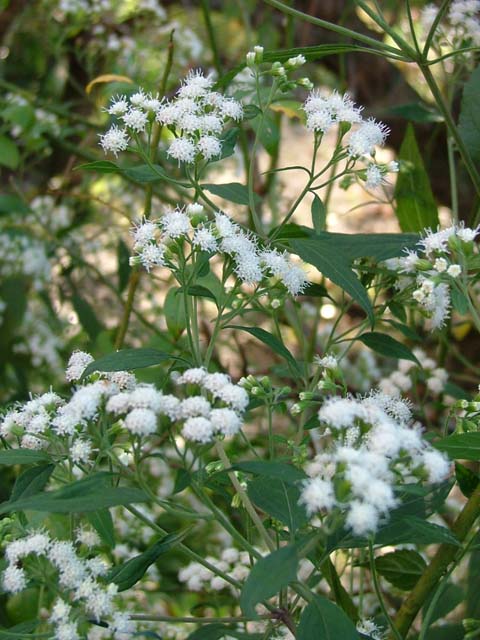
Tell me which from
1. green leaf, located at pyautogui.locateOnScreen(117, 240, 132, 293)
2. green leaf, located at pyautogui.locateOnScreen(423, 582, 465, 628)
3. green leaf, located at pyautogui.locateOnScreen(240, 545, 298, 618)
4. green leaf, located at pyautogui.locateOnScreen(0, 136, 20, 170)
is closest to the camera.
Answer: green leaf, located at pyautogui.locateOnScreen(240, 545, 298, 618)

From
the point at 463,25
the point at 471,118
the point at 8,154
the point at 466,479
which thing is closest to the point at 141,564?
the point at 466,479

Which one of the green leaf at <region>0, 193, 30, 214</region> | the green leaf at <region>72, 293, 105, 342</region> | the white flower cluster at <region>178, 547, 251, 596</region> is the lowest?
the white flower cluster at <region>178, 547, 251, 596</region>

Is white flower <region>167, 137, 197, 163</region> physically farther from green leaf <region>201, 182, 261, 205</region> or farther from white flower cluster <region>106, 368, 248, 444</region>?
white flower cluster <region>106, 368, 248, 444</region>

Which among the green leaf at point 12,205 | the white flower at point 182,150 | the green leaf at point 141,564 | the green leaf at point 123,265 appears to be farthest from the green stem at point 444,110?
the green leaf at point 12,205

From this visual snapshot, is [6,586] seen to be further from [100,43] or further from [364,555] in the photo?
[100,43]

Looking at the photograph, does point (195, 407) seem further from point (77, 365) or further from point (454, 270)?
point (454, 270)

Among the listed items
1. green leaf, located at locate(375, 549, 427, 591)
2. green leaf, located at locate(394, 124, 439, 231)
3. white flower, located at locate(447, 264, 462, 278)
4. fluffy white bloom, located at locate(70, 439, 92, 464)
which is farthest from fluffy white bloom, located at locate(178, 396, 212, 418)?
green leaf, located at locate(394, 124, 439, 231)
